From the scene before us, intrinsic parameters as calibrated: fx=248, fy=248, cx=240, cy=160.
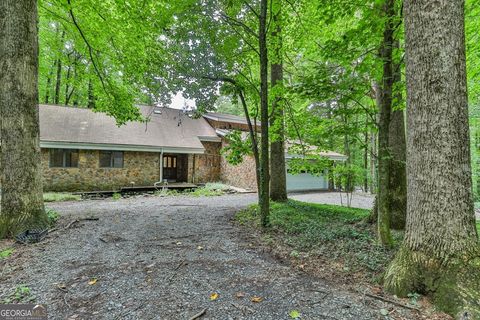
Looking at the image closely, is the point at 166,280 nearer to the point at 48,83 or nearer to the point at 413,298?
the point at 413,298

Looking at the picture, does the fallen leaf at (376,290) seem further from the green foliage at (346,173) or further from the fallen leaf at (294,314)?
the green foliage at (346,173)

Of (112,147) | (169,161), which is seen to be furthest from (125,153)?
(169,161)

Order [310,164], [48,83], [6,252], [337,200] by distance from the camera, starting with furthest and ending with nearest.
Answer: [48,83]
[337,200]
[310,164]
[6,252]

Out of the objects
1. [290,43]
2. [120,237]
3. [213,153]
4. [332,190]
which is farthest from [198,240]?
[332,190]

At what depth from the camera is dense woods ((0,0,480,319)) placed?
247 cm

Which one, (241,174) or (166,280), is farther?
(241,174)

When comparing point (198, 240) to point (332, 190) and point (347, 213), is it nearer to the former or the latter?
point (347, 213)

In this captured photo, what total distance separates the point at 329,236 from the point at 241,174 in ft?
37.5

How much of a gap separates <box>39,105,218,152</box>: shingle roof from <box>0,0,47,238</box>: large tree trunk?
7377 mm

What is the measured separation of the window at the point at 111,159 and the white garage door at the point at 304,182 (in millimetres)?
10180

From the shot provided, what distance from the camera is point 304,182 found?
16875 mm

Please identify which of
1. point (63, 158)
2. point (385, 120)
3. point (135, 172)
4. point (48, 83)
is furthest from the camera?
point (48, 83)

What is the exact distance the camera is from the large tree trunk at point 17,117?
454cm

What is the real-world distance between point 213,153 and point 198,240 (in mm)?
13303
